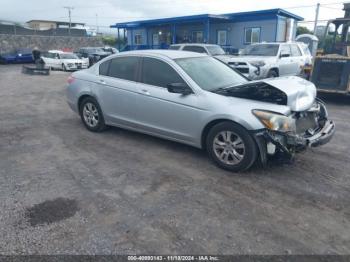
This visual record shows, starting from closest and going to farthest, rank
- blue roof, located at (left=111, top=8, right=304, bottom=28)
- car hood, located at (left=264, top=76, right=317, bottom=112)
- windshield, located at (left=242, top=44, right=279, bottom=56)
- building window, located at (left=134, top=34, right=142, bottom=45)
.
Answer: car hood, located at (left=264, top=76, right=317, bottom=112) < windshield, located at (left=242, top=44, right=279, bottom=56) < blue roof, located at (left=111, top=8, right=304, bottom=28) < building window, located at (left=134, top=34, right=142, bottom=45)

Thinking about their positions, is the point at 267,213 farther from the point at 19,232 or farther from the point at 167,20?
the point at 167,20

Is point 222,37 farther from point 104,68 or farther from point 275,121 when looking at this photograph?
point 275,121

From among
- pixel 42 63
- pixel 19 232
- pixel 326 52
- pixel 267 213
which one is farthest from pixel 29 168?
Result: pixel 42 63

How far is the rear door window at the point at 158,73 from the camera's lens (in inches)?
196

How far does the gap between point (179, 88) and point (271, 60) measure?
819 centimetres

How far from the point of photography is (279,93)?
14.1 feet

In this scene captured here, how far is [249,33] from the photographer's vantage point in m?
25.8

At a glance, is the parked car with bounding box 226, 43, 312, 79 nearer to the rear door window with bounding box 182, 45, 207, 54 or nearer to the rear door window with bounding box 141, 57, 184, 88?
the rear door window with bounding box 182, 45, 207, 54

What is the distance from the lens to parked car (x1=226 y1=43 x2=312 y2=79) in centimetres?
1147

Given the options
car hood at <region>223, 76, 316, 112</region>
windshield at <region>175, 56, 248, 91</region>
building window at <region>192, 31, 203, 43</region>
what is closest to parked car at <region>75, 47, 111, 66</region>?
building window at <region>192, 31, 203, 43</region>

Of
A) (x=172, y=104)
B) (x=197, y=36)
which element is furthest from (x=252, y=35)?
(x=172, y=104)

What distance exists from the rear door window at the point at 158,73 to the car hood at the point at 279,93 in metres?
0.90

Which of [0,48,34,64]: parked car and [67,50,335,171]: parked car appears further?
[0,48,34,64]: parked car

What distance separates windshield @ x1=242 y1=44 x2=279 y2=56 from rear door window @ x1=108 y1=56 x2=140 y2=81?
8.23 meters
